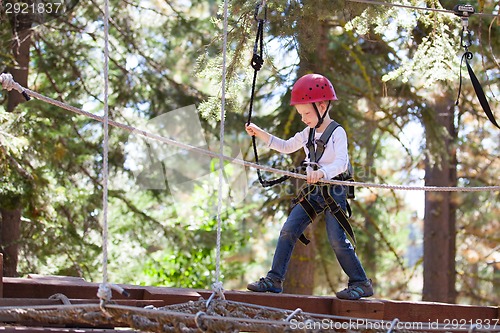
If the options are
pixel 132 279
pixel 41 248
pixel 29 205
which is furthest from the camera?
pixel 132 279

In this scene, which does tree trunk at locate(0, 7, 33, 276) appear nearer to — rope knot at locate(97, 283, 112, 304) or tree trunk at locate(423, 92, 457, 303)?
rope knot at locate(97, 283, 112, 304)

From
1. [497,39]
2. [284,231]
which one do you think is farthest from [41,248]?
[497,39]

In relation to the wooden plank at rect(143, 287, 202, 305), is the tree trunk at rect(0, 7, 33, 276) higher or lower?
higher

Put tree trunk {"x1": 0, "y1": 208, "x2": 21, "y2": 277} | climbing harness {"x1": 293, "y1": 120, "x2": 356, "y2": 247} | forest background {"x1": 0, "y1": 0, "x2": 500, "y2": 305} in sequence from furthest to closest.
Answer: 1. tree trunk {"x1": 0, "y1": 208, "x2": 21, "y2": 277}
2. forest background {"x1": 0, "y1": 0, "x2": 500, "y2": 305}
3. climbing harness {"x1": 293, "y1": 120, "x2": 356, "y2": 247}

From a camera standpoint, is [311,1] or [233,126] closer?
[311,1]

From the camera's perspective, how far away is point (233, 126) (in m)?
10.1

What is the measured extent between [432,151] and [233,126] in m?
2.63

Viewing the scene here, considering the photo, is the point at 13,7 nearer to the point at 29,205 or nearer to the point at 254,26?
the point at 29,205

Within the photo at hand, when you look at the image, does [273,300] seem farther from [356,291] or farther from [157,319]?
[157,319]

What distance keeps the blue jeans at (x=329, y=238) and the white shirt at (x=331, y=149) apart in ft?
0.84

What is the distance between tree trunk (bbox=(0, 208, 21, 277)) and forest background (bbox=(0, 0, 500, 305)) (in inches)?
0.9

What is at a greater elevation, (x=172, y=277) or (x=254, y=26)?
(x=254, y=26)

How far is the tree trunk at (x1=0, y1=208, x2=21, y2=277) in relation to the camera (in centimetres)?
808

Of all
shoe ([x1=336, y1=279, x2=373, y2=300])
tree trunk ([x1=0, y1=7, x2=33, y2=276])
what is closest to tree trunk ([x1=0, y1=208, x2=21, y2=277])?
tree trunk ([x1=0, y1=7, x2=33, y2=276])
